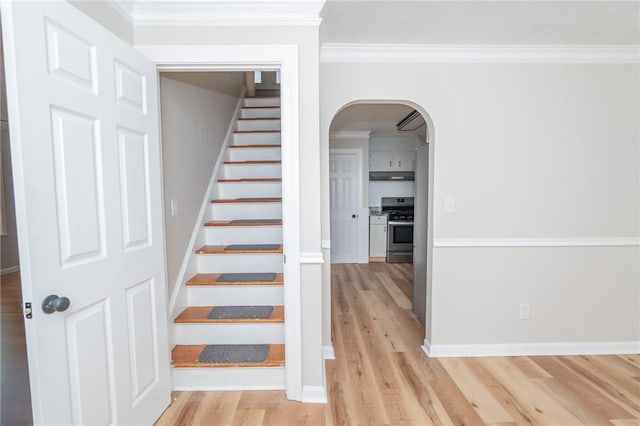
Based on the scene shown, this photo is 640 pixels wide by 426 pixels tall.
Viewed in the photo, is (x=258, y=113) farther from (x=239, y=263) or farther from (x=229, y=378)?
(x=229, y=378)

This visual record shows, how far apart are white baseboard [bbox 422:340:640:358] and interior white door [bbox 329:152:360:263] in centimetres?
329

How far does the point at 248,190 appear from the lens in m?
3.19

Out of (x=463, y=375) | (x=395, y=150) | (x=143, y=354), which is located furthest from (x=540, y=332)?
(x=395, y=150)

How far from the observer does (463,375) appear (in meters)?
2.27

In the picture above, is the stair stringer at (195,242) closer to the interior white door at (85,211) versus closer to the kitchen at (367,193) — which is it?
the interior white door at (85,211)

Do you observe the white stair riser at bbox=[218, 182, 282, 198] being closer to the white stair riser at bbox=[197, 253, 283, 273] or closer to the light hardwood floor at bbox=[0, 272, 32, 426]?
the white stair riser at bbox=[197, 253, 283, 273]

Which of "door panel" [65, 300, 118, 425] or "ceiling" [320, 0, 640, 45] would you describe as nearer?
"door panel" [65, 300, 118, 425]

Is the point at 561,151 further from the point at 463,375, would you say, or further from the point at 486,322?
the point at 463,375

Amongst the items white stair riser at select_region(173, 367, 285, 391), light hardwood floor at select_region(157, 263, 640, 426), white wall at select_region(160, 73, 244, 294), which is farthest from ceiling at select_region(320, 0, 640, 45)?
light hardwood floor at select_region(157, 263, 640, 426)

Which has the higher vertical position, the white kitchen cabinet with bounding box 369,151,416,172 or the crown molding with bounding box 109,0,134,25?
the crown molding with bounding box 109,0,134,25

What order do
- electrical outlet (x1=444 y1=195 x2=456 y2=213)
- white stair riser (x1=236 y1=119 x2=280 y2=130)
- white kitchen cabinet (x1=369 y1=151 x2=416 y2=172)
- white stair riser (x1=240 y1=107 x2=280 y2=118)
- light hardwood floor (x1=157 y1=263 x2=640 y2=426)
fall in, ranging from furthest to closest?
1. white kitchen cabinet (x1=369 y1=151 x2=416 y2=172)
2. white stair riser (x1=240 y1=107 x2=280 y2=118)
3. white stair riser (x1=236 y1=119 x2=280 y2=130)
4. electrical outlet (x1=444 y1=195 x2=456 y2=213)
5. light hardwood floor (x1=157 y1=263 x2=640 y2=426)

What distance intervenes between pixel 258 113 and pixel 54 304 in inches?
133

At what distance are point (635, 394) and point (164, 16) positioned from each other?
3806 millimetres

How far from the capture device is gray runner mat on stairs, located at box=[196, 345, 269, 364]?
206 centimetres
